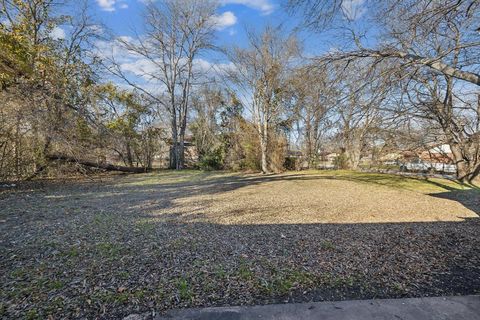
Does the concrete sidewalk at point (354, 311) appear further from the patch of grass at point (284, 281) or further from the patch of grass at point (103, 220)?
the patch of grass at point (103, 220)

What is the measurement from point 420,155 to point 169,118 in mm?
16344

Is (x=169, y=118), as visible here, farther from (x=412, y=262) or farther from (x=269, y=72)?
(x=412, y=262)

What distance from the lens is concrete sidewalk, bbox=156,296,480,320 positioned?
167 centimetres

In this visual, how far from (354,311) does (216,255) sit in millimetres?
1491

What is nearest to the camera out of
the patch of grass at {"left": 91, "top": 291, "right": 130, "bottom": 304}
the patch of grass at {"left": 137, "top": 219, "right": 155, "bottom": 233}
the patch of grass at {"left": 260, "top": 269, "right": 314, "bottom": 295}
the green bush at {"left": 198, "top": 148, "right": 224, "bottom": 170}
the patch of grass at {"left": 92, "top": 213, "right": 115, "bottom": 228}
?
the patch of grass at {"left": 91, "top": 291, "right": 130, "bottom": 304}

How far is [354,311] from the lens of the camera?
1.73 m

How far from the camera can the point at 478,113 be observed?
27.7 feet

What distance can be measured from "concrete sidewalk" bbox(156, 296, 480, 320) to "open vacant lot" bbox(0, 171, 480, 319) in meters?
0.14

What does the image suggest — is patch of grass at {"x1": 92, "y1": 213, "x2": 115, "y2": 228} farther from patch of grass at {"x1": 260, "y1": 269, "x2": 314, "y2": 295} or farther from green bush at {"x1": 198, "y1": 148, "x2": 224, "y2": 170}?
green bush at {"x1": 198, "y1": 148, "x2": 224, "y2": 170}

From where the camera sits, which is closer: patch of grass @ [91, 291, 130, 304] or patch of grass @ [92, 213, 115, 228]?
patch of grass @ [91, 291, 130, 304]

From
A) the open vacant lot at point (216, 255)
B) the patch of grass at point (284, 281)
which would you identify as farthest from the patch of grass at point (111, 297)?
the patch of grass at point (284, 281)

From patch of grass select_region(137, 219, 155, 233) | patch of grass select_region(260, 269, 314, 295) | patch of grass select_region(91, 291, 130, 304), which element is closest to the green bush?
patch of grass select_region(137, 219, 155, 233)

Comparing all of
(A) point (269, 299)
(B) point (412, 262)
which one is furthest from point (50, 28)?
(B) point (412, 262)

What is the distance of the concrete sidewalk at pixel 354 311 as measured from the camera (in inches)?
65.8
